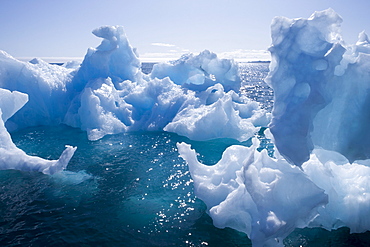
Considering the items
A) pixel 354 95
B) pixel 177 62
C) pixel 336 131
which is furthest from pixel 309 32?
pixel 177 62

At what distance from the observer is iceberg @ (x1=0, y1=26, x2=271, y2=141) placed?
1329 cm

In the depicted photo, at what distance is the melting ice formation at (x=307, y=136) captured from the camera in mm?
5352

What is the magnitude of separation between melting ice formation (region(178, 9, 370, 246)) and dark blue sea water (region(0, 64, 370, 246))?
512 millimetres

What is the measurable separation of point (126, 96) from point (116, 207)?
991 cm

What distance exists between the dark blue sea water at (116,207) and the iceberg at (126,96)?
8.06 ft

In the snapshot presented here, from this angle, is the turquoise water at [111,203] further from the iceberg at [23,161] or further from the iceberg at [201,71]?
the iceberg at [201,71]

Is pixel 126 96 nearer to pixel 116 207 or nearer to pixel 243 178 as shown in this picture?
pixel 116 207

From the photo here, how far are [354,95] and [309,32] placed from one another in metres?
1.55

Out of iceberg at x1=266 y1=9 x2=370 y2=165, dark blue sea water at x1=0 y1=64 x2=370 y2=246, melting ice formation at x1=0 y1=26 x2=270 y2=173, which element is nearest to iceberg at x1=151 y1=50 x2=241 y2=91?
melting ice formation at x1=0 y1=26 x2=270 y2=173

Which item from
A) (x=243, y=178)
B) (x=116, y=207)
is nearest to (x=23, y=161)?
(x=116, y=207)

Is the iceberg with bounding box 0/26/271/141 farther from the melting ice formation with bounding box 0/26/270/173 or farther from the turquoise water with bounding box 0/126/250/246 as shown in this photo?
the turquoise water with bounding box 0/126/250/246

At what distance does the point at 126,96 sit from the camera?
53.2 ft

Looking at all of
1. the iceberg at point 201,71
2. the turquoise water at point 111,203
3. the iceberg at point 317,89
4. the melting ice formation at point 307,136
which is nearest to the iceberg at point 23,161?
the turquoise water at point 111,203

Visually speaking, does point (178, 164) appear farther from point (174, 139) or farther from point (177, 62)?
point (177, 62)
